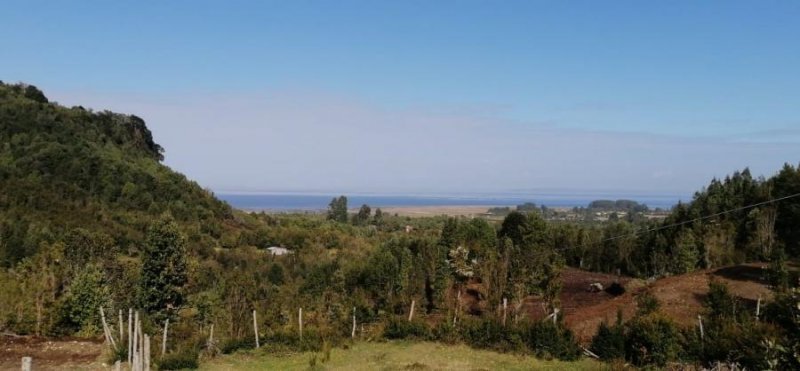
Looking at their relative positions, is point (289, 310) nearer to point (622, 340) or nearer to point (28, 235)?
point (622, 340)

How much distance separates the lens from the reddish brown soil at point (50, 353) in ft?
55.4

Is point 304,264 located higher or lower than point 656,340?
lower

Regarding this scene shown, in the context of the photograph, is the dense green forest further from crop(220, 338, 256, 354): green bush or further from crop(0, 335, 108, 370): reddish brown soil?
crop(0, 335, 108, 370): reddish brown soil

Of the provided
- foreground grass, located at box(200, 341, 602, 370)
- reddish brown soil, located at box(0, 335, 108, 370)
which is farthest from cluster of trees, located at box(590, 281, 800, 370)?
reddish brown soil, located at box(0, 335, 108, 370)

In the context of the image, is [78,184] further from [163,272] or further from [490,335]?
[490,335]

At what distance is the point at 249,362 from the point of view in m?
16.7

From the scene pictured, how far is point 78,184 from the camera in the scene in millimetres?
50438

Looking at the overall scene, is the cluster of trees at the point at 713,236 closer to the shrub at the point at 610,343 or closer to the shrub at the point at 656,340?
the shrub at the point at 610,343

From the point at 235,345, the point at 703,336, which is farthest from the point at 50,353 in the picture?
the point at 703,336

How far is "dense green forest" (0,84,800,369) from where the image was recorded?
16422 mm

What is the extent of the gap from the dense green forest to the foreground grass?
0.55 metres

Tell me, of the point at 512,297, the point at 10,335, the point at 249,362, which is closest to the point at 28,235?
the point at 10,335

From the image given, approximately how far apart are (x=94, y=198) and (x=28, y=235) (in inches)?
611

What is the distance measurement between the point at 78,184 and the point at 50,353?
3681 cm
